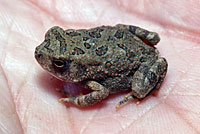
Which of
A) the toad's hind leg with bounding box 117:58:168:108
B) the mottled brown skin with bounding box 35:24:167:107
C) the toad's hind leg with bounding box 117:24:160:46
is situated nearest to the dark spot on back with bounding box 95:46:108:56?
the mottled brown skin with bounding box 35:24:167:107

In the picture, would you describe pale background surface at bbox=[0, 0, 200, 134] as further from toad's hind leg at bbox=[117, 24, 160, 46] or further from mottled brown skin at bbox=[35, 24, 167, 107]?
toad's hind leg at bbox=[117, 24, 160, 46]

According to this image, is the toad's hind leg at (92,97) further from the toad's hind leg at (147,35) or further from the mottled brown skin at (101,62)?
the toad's hind leg at (147,35)

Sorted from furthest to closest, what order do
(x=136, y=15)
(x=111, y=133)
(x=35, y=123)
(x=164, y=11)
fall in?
(x=136, y=15) → (x=164, y=11) → (x=111, y=133) → (x=35, y=123)

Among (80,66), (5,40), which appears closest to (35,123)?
(80,66)

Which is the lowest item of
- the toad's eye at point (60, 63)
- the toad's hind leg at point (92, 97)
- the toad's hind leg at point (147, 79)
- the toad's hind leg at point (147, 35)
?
the toad's hind leg at point (92, 97)

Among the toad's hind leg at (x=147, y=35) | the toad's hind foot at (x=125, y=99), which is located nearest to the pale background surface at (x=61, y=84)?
the toad's hind foot at (x=125, y=99)

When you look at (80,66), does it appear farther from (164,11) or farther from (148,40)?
(164,11)

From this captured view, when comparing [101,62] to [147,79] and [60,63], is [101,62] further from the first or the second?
[147,79]

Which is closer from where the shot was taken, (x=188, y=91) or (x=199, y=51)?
(x=188, y=91)
